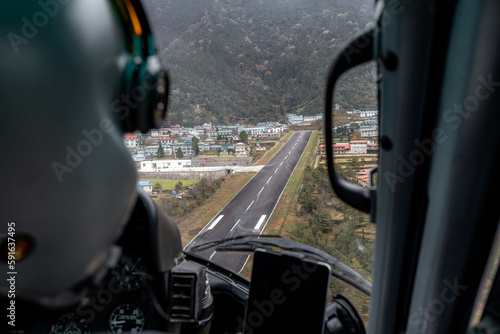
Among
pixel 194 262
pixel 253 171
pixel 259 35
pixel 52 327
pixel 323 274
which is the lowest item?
pixel 52 327

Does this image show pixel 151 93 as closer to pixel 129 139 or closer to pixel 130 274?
pixel 129 139

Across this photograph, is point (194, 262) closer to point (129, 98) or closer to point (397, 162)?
point (397, 162)

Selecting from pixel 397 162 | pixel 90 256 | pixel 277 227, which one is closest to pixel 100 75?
pixel 90 256

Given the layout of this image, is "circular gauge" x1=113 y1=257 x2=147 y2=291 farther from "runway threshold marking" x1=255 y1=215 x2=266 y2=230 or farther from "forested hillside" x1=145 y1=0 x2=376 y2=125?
"forested hillside" x1=145 y1=0 x2=376 y2=125

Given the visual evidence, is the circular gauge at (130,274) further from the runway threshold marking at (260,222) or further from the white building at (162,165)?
the runway threshold marking at (260,222)

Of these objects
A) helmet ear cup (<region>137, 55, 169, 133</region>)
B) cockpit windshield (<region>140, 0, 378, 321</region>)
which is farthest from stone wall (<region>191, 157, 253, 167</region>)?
helmet ear cup (<region>137, 55, 169, 133</region>)

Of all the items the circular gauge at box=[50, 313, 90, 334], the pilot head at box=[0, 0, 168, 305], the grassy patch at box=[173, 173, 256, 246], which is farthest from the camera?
the grassy patch at box=[173, 173, 256, 246]

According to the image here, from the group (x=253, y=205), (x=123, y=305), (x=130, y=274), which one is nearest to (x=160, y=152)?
(x=253, y=205)
